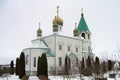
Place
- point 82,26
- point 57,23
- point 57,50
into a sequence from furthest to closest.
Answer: point 82,26, point 57,23, point 57,50

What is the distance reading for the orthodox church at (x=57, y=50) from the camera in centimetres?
3378

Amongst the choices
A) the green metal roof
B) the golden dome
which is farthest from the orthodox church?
the green metal roof

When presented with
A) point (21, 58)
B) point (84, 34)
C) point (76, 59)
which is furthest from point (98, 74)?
point (84, 34)

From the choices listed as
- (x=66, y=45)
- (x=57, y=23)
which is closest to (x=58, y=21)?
(x=57, y=23)

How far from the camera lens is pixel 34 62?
33.9 metres

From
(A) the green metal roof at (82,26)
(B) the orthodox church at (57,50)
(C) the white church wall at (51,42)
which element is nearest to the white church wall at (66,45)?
(B) the orthodox church at (57,50)

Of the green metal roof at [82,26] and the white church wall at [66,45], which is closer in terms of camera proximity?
the white church wall at [66,45]

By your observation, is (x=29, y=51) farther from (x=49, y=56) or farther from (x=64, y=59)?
(x=64, y=59)

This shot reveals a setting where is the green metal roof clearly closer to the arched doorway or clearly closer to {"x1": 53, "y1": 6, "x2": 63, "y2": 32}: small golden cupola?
{"x1": 53, "y1": 6, "x2": 63, "y2": 32}: small golden cupola

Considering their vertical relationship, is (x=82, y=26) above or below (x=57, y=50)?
above

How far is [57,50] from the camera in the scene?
35312 mm

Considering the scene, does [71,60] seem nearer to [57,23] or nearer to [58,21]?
[57,23]

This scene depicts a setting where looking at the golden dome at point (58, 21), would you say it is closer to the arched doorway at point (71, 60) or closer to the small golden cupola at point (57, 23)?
the small golden cupola at point (57, 23)

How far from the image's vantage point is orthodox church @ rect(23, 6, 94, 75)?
3378 cm
